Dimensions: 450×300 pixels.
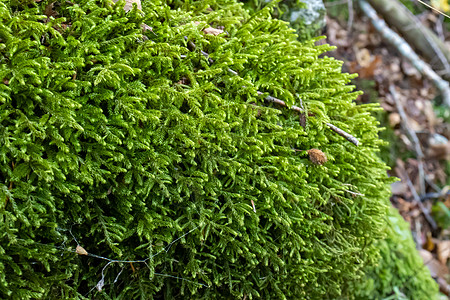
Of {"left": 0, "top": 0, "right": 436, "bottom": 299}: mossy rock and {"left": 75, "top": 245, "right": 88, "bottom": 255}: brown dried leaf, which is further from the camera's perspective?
{"left": 75, "top": 245, "right": 88, "bottom": 255}: brown dried leaf

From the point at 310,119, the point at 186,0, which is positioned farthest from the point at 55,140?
the point at 310,119

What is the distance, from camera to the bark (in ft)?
17.3

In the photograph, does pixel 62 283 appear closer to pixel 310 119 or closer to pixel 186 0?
pixel 310 119

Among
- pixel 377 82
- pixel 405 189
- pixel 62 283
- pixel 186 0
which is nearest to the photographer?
pixel 62 283

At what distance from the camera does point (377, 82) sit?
16.0 ft

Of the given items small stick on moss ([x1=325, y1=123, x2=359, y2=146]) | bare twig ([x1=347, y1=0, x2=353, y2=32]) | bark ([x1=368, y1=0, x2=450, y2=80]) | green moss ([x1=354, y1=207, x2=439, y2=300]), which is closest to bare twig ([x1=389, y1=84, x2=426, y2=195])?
bark ([x1=368, y1=0, x2=450, y2=80])

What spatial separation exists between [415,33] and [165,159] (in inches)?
214

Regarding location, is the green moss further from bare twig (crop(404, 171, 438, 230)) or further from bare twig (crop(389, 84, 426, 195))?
bare twig (crop(389, 84, 426, 195))

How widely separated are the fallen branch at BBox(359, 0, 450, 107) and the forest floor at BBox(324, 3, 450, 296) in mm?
298

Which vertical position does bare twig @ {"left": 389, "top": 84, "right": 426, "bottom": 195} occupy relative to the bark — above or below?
below

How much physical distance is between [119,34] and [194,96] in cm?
45

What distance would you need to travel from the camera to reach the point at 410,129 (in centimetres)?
466

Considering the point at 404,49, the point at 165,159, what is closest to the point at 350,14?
the point at 404,49

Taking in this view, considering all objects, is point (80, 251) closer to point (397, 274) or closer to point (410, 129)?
point (397, 274)
